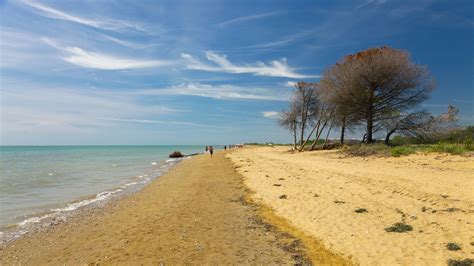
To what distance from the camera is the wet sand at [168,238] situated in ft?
22.8

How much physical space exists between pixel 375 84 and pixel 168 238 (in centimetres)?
2833

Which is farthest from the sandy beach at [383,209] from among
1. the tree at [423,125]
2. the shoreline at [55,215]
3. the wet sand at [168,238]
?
the tree at [423,125]

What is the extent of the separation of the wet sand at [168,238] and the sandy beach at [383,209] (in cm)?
72

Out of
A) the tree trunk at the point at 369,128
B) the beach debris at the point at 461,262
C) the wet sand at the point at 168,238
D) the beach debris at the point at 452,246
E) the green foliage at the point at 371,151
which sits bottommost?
the wet sand at the point at 168,238

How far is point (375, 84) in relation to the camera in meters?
30.9

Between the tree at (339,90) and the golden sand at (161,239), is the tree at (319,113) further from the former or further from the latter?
the golden sand at (161,239)

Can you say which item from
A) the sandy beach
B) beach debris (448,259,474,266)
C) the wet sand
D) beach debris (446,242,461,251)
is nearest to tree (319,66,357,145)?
the sandy beach

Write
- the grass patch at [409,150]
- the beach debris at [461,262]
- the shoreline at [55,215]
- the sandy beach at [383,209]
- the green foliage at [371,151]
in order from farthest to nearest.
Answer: the green foliage at [371,151], the grass patch at [409,150], the shoreline at [55,215], the sandy beach at [383,209], the beach debris at [461,262]

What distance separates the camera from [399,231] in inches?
304

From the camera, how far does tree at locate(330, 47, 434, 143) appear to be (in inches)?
1169

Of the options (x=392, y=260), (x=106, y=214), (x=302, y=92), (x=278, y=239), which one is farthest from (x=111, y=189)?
(x=302, y=92)

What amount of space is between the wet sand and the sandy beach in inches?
28.4

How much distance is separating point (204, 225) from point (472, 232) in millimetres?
6630

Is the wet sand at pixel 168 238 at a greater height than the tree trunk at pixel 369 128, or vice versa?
the tree trunk at pixel 369 128
